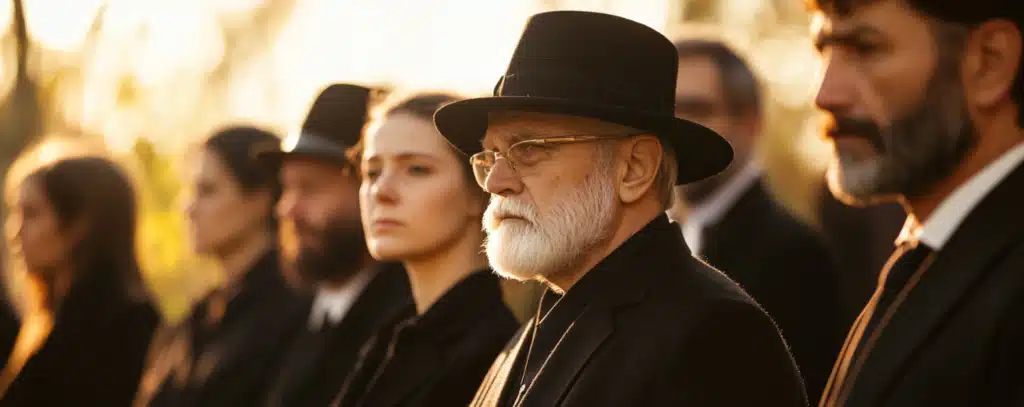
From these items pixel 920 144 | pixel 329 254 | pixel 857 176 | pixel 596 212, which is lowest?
pixel 329 254

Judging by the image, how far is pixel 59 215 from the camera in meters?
8.49

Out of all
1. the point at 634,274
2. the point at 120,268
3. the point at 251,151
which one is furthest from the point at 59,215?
the point at 634,274

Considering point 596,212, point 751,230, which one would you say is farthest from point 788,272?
point 596,212

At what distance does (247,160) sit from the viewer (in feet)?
28.4

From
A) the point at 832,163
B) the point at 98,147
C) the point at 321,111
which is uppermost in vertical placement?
the point at 832,163

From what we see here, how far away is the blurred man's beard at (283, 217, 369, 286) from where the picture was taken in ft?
22.7

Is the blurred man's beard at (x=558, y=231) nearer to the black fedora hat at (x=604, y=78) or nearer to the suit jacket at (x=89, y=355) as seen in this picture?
the black fedora hat at (x=604, y=78)

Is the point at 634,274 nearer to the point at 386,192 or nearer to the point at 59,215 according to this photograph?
the point at 386,192

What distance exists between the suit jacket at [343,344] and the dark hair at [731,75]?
1.64 meters

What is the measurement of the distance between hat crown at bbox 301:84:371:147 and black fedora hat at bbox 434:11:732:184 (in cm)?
227

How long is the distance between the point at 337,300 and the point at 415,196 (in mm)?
1698

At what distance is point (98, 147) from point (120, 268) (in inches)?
32.5

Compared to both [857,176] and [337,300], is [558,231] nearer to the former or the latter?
[857,176]

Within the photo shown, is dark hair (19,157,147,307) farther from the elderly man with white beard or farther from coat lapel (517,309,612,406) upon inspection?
coat lapel (517,309,612,406)
